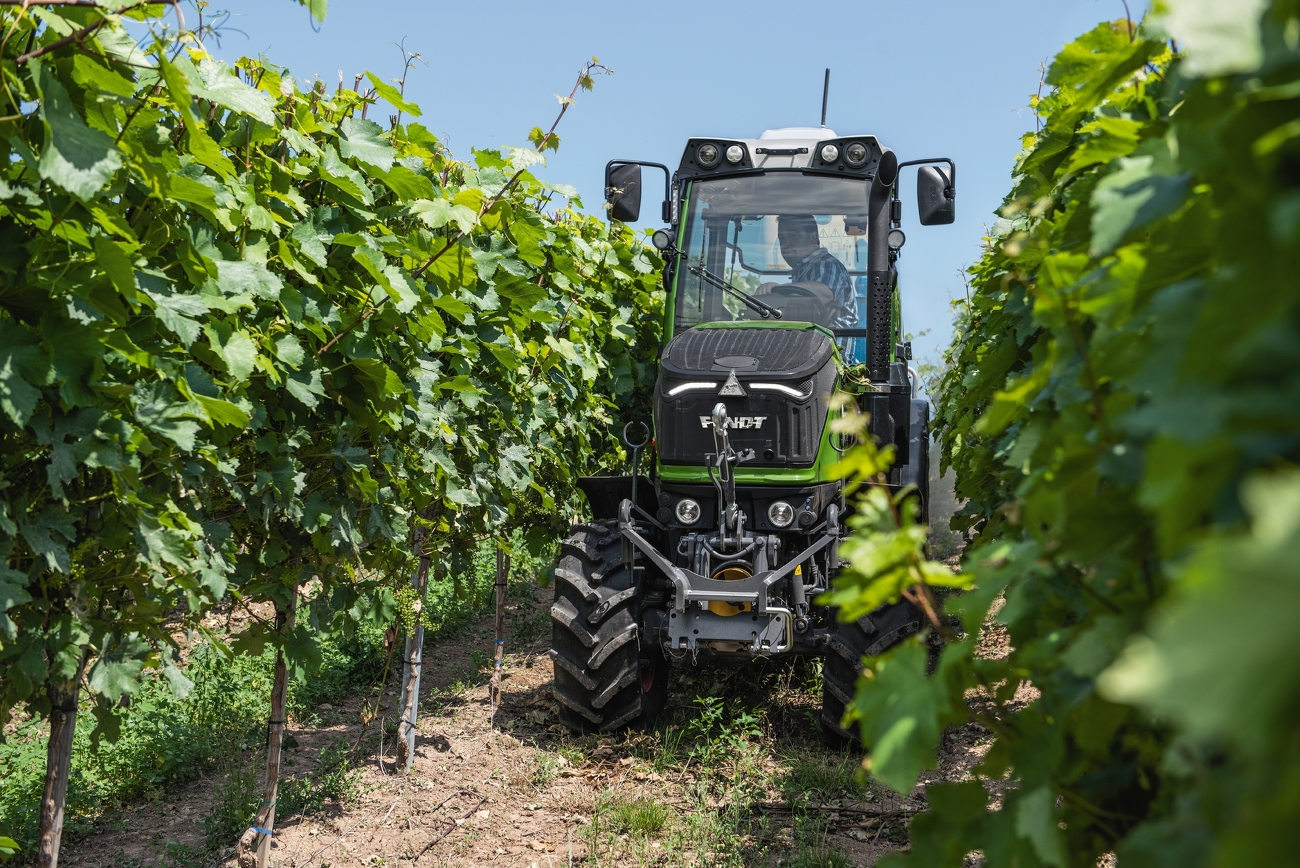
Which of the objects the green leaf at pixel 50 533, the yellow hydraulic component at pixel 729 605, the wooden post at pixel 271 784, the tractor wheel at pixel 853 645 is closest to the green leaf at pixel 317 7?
the green leaf at pixel 50 533

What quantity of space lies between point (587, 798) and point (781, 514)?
60.4 inches

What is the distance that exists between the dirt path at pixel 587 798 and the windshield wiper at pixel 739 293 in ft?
6.26

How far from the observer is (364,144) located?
124 inches

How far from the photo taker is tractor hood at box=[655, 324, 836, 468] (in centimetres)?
491

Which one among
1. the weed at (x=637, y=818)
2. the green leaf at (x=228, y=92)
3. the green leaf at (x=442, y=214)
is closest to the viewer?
the green leaf at (x=228, y=92)

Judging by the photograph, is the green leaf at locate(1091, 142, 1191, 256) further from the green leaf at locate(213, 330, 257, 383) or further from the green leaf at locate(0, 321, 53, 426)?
the green leaf at locate(213, 330, 257, 383)

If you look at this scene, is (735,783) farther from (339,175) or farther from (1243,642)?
(1243,642)

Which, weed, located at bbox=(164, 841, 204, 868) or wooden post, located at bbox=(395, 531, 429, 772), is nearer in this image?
weed, located at bbox=(164, 841, 204, 868)

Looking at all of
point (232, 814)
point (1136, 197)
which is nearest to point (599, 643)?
point (232, 814)

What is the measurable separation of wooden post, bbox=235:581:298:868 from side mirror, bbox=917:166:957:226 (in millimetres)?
3507

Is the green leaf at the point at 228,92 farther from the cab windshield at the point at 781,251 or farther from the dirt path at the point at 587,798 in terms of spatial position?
the cab windshield at the point at 781,251

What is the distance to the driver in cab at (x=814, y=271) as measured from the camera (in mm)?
5457

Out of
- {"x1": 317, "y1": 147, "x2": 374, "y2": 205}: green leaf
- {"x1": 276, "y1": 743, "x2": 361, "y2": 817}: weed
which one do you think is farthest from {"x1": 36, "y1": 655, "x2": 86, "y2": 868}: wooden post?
{"x1": 276, "y1": 743, "x2": 361, "y2": 817}: weed

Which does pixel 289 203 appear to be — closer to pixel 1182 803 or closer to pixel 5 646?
pixel 5 646
